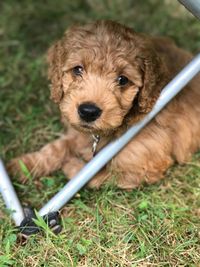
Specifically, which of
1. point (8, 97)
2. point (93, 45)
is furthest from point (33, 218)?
point (8, 97)

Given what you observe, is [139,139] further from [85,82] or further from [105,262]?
[105,262]

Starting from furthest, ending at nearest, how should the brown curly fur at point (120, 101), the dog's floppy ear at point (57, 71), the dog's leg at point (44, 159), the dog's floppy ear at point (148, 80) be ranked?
the dog's leg at point (44, 159) → the dog's floppy ear at point (57, 71) → the dog's floppy ear at point (148, 80) → the brown curly fur at point (120, 101)

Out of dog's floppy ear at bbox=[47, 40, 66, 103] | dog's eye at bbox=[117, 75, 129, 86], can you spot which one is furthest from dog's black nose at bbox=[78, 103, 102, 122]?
dog's floppy ear at bbox=[47, 40, 66, 103]

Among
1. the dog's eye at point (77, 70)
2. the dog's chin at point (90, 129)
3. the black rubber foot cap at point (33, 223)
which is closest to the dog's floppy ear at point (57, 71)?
the dog's eye at point (77, 70)

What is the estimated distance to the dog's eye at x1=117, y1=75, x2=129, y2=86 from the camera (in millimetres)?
3633

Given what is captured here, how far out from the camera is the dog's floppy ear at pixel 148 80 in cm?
369

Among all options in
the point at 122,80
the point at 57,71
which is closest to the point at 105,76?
the point at 122,80

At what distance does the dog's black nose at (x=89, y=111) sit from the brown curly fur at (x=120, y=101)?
36 millimetres

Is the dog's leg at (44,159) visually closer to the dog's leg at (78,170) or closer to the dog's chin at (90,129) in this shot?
the dog's leg at (78,170)

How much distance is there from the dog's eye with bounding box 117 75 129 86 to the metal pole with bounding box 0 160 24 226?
1027 mm

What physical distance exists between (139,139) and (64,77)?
0.74 m

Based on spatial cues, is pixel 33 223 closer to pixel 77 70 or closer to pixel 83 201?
pixel 83 201

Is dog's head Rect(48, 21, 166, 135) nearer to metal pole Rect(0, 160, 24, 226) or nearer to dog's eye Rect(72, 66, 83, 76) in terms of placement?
dog's eye Rect(72, 66, 83, 76)

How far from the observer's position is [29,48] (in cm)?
553
